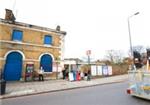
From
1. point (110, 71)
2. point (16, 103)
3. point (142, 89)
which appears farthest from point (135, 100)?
point (110, 71)

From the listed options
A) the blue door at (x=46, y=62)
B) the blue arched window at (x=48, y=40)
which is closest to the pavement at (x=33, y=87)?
the blue door at (x=46, y=62)

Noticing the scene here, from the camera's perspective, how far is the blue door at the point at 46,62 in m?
24.6

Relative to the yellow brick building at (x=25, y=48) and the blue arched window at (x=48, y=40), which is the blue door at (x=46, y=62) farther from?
the blue arched window at (x=48, y=40)

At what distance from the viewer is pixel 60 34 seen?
1049 inches

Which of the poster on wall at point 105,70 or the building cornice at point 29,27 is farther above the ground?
the building cornice at point 29,27

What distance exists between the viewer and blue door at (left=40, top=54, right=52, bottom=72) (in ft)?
80.7

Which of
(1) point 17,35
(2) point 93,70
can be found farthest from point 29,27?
(2) point 93,70

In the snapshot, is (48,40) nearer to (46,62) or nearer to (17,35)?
(46,62)

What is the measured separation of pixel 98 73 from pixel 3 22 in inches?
598

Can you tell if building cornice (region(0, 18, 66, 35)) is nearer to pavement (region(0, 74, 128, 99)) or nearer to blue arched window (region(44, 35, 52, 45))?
blue arched window (region(44, 35, 52, 45))

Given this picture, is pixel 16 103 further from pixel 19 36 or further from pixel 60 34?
pixel 60 34

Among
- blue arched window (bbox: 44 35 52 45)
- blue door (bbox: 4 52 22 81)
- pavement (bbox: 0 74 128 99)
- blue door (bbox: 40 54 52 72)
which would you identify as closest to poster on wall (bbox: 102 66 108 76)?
blue door (bbox: 40 54 52 72)

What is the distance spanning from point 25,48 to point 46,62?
3.34m

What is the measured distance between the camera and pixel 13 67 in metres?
22.0
